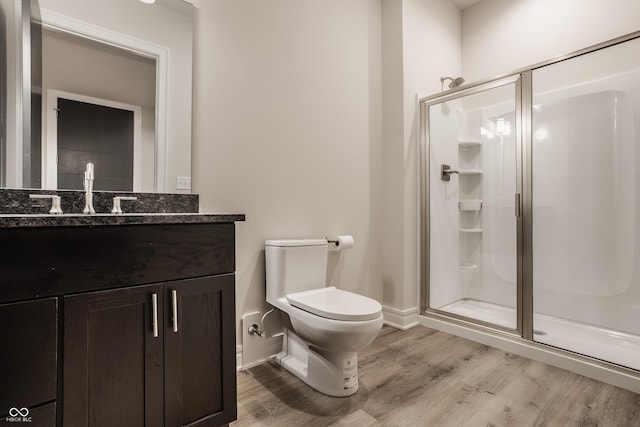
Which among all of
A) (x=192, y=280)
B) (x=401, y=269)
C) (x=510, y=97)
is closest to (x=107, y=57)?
(x=192, y=280)

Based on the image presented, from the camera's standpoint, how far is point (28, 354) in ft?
2.77

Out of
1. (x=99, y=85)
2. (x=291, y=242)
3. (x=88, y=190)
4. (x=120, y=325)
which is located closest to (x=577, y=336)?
(x=291, y=242)

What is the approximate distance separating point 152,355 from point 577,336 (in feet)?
8.14

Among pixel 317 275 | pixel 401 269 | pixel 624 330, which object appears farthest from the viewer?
pixel 401 269

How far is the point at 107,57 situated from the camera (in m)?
1.47

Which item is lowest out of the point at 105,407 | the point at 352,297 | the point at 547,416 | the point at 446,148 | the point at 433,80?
the point at 547,416

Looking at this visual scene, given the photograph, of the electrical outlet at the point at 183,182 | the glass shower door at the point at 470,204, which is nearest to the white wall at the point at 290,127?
the electrical outlet at the point at 183,182

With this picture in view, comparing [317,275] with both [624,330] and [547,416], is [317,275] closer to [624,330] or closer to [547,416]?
[547,416]

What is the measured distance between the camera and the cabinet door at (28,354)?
2.68 feet

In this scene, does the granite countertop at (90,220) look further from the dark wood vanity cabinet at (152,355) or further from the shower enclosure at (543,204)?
the shower enclosure at (543,204)

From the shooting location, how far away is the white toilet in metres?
1.46

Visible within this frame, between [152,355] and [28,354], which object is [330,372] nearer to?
[152,355]

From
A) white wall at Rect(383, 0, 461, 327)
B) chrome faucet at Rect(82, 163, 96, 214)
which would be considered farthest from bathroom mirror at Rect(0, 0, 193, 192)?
white wall at Rect(383, 0, 461, 327)

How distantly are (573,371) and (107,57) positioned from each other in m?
2.88
